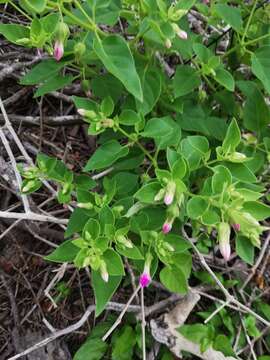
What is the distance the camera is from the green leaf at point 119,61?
3.85 ft

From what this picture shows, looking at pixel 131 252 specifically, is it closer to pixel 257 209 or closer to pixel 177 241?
pixel 177 241

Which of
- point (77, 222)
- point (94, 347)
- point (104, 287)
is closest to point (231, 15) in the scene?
point (77, 222)

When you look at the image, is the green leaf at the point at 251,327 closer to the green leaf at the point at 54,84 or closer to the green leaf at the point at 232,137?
the green leaf at the point at 232,137

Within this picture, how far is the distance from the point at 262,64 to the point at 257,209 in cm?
46

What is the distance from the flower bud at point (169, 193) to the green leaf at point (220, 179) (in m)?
0.10

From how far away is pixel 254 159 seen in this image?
1556mm

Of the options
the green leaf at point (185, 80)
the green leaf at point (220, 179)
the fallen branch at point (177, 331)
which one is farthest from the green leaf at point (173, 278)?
the green leaf at point (185, 80)

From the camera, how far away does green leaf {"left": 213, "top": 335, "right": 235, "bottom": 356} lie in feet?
5.89

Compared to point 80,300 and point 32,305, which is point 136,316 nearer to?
point 80,300

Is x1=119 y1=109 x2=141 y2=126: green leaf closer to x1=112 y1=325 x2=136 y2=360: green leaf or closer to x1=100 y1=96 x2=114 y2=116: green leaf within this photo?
x1=100 y1=96 x2=114 y2=116: green leaf

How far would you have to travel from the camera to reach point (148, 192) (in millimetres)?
1279

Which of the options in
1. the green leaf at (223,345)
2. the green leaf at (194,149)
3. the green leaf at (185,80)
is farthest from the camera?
the green leaf at (223,345)

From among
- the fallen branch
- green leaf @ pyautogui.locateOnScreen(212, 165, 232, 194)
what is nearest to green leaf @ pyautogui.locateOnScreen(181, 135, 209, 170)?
green leaf @ pyautogui.locateOnScreen(212, 165, 232, 194)

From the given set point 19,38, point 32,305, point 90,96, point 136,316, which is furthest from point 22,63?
point 136,316
